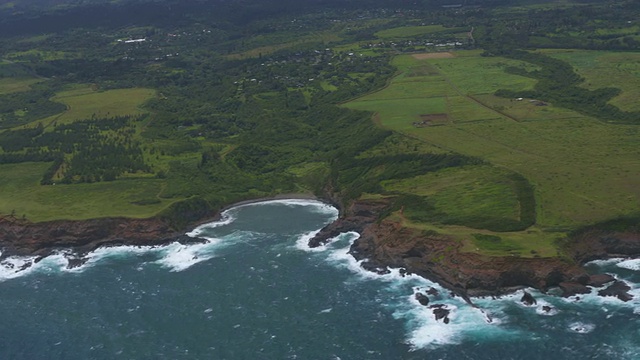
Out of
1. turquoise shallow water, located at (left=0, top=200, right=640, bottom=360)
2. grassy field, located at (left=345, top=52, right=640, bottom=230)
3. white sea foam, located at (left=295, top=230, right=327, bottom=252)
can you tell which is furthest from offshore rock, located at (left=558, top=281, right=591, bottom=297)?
white sea foam, located at (left=295, top=230, right=327, bottom=252)

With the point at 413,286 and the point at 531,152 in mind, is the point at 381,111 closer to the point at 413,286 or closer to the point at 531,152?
the point at 531,152

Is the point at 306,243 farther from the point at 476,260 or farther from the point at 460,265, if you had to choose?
the point at 476,260

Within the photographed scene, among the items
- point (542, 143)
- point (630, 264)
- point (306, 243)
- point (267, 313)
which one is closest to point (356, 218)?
point (306, 243)

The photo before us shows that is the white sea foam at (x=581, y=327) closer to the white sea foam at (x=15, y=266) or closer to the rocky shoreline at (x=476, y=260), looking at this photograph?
the rocky shoreline at (x=476, y=260)

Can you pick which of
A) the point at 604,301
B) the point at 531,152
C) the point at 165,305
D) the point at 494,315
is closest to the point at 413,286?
the point at 494,315

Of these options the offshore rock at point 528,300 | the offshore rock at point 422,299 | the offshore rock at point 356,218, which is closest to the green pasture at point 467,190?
the offshore rock at point 356,218
